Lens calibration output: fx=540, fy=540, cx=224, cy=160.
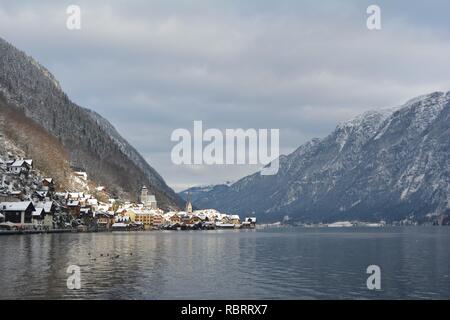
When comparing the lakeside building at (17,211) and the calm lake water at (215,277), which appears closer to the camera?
the calm lake water at (215,277)

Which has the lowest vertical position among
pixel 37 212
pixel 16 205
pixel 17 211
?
pixel 37 212

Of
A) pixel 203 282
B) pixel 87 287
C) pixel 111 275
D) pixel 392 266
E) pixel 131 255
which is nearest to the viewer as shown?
pixel 87 287

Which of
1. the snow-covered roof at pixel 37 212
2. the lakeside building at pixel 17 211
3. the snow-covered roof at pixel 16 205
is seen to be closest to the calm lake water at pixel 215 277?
the lakeside building at pixel 17 211

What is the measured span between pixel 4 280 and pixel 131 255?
3924 centimetres

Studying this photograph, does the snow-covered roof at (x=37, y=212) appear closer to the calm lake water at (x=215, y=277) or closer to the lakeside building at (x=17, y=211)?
the lakeside building at (x=17, y=211)

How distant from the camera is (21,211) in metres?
180

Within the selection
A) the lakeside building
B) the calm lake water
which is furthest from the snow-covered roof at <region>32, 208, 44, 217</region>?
the calm lake water

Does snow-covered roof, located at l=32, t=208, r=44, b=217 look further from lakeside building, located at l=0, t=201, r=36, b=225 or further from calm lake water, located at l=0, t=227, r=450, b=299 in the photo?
calm lake water, located at l=0, t=227, r=450, b=299

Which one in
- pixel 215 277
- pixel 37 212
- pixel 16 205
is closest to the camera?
pixel 215 277

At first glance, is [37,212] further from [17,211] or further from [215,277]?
[215,277]

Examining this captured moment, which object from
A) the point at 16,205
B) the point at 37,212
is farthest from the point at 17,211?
the point at 37,212

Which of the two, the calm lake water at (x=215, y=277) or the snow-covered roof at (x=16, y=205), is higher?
the snow-covered roof at (x=16, y=205)
